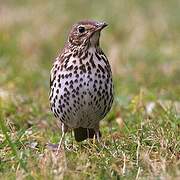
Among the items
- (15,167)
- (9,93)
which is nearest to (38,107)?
(9,93)

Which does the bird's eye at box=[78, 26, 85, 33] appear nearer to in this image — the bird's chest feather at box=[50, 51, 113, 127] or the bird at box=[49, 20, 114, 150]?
the bird at box=[49, 20, 114, 150]

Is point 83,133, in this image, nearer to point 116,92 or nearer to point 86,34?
point 86,34

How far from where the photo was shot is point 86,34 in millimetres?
6547

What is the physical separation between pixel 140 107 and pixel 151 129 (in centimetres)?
156

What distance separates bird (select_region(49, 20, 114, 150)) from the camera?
6371 mm

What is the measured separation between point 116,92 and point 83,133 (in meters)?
2.43

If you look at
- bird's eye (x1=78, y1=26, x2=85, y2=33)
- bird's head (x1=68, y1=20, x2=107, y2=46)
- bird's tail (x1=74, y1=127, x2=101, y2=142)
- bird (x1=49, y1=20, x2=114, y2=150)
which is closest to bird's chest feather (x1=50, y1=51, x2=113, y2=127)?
bird (x1=49, y1=20, x2=114, y2=150)

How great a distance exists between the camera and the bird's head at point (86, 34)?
6.49 m

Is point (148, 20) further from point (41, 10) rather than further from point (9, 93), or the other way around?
point (9, 93)

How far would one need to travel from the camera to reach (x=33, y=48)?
1205 cm

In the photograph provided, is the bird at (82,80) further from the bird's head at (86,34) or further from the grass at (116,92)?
the grass at (116,92)

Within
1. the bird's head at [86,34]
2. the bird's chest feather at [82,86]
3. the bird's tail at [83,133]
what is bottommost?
the bird's tail at [83,133]

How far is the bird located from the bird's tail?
12.2 inches

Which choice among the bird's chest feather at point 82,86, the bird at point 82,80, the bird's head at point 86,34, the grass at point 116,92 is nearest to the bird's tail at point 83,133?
the grass at point 116,92
